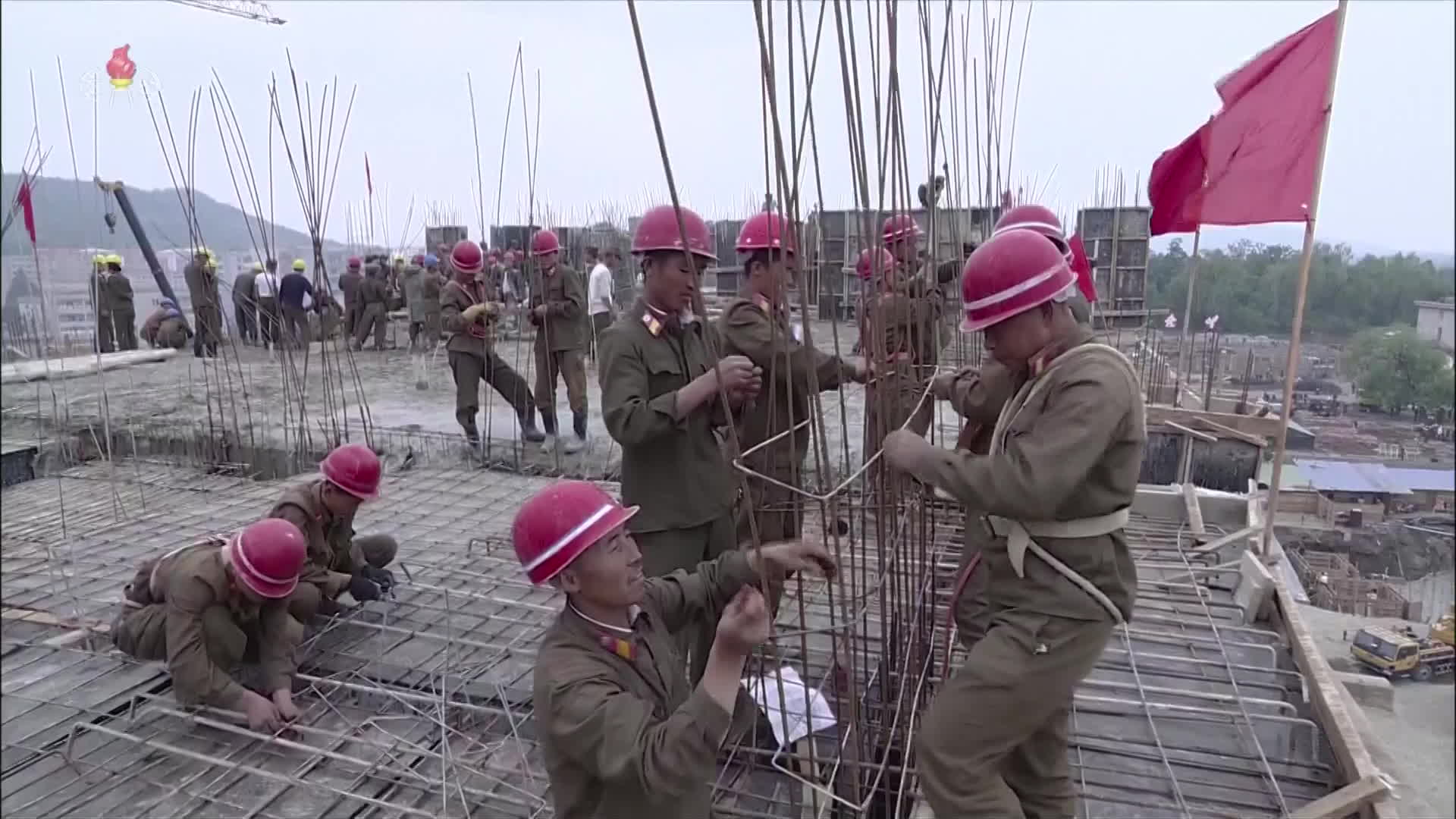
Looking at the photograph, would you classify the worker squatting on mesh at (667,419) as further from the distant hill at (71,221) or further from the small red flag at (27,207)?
the small red flag at (27,207)

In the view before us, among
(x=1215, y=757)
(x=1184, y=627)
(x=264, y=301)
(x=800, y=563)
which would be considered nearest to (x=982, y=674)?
(x=800, y=563)

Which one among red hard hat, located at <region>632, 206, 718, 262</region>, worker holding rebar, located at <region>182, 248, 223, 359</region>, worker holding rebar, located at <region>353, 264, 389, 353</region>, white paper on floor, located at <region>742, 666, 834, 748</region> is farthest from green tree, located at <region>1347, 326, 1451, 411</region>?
worker holding rebar, located at <region>353, 264, 389, 353</region>

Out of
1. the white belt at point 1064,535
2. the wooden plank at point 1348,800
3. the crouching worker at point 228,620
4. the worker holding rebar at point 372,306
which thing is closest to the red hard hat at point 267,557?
the crouching worker at point 228,620

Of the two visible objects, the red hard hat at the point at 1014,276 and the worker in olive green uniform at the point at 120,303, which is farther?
the worker in olive green uniform at the point at 120,303

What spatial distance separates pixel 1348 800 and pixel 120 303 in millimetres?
13223

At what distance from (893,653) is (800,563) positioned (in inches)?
37.4

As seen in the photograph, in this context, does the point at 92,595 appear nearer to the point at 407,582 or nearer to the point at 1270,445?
the point at 407,582

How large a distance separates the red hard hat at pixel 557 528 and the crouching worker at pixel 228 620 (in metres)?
1.68

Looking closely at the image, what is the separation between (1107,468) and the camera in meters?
2.03

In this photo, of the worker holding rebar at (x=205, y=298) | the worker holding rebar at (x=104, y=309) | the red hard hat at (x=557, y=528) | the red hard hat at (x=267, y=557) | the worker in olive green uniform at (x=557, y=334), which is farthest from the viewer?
the worker holding rebar at (x=104, y=309)

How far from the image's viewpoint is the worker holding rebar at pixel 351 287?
43.1 feet

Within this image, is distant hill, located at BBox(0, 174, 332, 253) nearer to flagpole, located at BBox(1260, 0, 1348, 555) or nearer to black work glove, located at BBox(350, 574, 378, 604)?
black work glove, located at BBox(350, 574, 378, 604)

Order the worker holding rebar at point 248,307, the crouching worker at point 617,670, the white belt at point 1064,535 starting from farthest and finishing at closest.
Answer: the worker holding rebar at point 248,307
the white belt at point 1064,535
the crouching worker at point 617,670

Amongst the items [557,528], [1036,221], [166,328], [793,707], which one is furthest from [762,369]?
[166,328]
